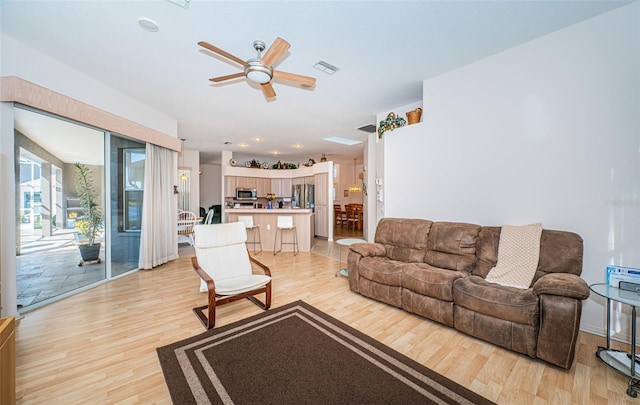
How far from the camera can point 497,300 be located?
205 centimetres

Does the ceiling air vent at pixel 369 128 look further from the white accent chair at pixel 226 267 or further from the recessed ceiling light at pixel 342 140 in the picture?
the white accent chair at pixel 226 267

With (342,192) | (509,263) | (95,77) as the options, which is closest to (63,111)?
(95,77)

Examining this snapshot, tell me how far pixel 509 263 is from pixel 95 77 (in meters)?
5.77

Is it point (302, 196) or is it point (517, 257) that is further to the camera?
point (302, 196)

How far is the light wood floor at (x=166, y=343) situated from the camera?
1631 mm

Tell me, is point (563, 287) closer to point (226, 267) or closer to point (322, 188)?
point (226, 267)

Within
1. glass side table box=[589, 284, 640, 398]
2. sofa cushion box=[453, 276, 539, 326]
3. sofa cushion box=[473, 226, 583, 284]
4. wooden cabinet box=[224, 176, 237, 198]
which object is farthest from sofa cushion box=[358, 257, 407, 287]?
wooden cabinet box=[224, 176, 237, 198]

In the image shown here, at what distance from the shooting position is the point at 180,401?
5.07 ft

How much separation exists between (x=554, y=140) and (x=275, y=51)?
122 inches

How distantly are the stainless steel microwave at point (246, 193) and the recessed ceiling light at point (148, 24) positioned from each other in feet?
20.8

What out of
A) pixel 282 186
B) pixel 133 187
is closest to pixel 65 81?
pixel 133 187

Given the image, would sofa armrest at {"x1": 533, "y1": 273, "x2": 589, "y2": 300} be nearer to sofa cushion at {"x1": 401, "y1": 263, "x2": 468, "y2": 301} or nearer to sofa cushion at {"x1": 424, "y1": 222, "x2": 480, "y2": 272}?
sofa cushion at {"x1": 401, "y1": 263, "x2": 468, "y2": 301}

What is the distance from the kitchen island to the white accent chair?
274 cm

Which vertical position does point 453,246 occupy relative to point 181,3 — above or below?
below
